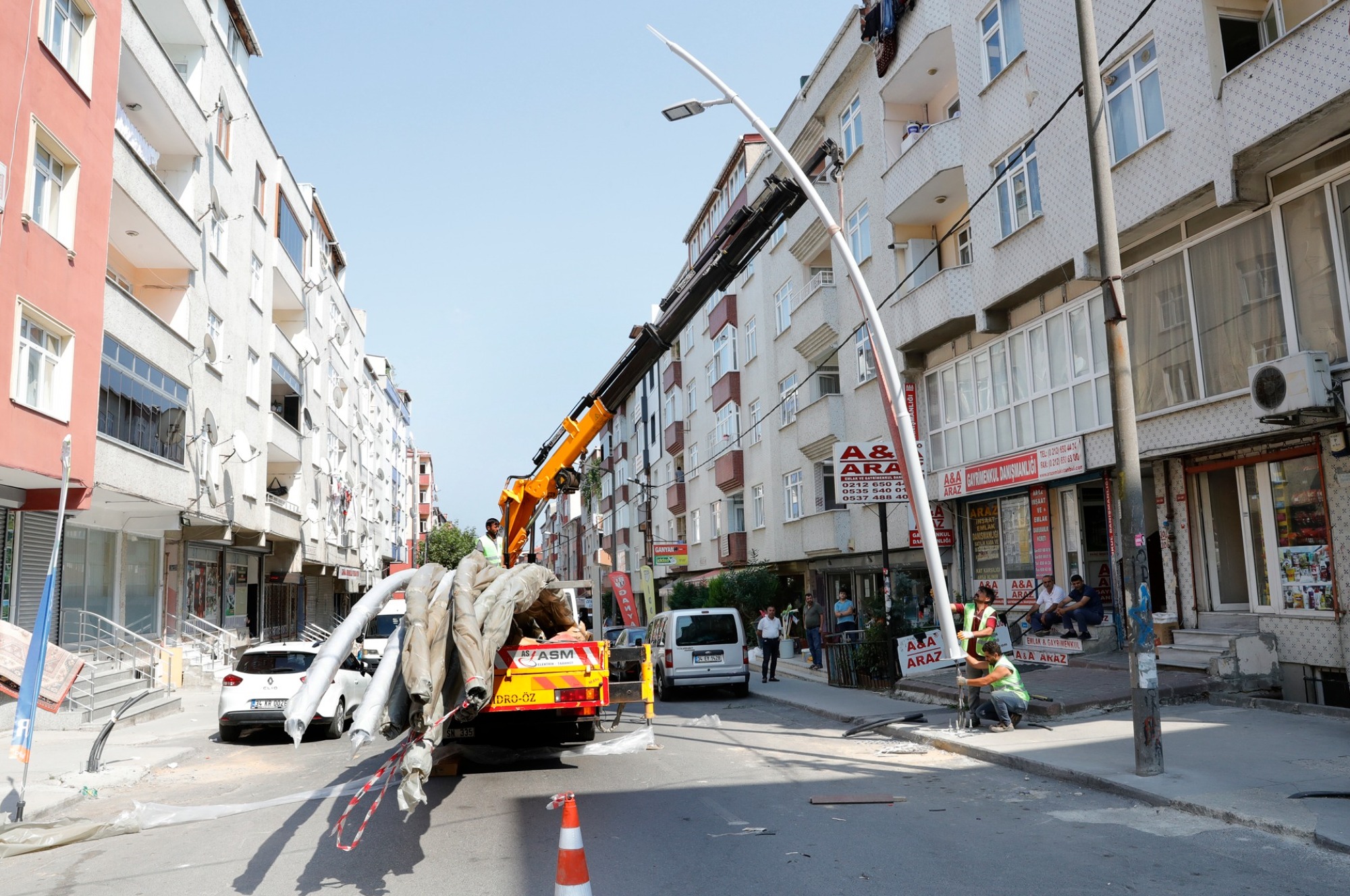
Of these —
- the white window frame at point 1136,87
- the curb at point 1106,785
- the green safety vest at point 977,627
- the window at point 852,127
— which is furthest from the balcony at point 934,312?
the curb at point 1106,785

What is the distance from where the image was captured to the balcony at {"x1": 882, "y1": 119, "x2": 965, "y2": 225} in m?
19.6

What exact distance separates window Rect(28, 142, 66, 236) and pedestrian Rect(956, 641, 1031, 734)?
15348mm

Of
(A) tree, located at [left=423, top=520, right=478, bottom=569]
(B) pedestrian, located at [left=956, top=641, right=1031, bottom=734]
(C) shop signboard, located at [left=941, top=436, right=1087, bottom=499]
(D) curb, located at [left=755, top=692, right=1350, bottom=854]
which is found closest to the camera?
(D) curb, located at [left=755, top=692, right=1350, bottom=854]

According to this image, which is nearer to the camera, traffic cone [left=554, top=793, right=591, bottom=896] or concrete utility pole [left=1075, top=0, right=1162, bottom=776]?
traffic cone [left=554, top=793, right=591, bottom=896]

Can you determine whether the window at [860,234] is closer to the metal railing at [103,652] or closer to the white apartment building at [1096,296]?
the white apartment building at [1096,296]

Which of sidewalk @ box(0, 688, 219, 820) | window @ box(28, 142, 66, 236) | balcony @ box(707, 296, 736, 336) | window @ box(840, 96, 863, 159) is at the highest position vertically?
window @ box(840, 96, 863, 159)

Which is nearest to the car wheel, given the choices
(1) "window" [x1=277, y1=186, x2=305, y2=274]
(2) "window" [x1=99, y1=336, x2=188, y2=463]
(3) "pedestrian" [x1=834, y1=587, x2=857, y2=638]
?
(2) "window" [x1=99, y1=336, x2=188, y2=463]

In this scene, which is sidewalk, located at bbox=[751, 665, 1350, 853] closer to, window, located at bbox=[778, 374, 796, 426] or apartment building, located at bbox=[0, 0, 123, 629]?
apartment building, located at bbox=[0, 0, 123, 629]

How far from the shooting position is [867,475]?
17234mm

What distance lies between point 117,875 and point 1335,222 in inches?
537

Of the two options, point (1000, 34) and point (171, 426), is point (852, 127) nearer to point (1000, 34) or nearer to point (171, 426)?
point (1000, 34)

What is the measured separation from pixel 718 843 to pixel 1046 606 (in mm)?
11899

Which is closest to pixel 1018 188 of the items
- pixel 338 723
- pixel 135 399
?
pixel 338 723

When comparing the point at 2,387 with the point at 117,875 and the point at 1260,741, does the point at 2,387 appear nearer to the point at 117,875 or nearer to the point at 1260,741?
the point at 117,875
